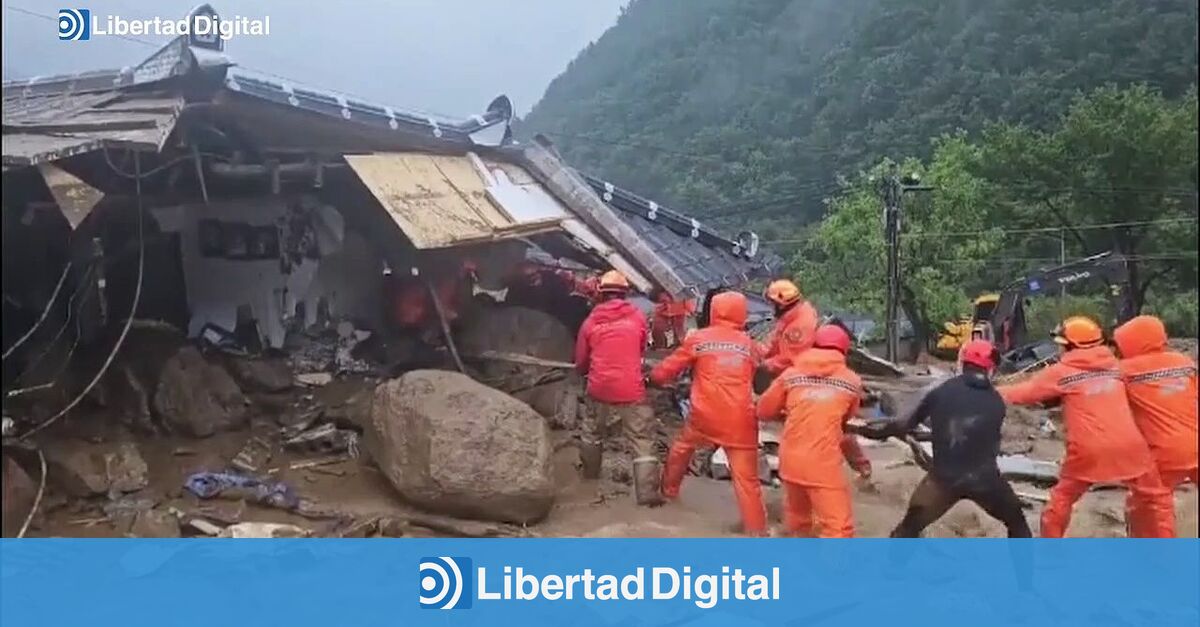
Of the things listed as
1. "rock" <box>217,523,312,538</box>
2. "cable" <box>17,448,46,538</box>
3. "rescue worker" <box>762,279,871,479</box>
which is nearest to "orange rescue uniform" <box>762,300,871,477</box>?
"rescue worker" <box>762,279,871,479</box>

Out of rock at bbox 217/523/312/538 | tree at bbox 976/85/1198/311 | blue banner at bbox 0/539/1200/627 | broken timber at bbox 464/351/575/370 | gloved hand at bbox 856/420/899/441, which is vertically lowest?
blue banner at bbox 0/539/1200/627

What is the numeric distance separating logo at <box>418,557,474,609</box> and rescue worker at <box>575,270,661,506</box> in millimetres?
938

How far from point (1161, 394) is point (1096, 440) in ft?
0.80

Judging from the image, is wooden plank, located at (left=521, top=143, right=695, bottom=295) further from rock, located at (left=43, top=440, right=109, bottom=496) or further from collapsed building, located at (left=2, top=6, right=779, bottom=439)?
rock, located at (left=43, top=440, right=109, bottom=496)

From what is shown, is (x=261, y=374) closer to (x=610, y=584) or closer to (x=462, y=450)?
(x=462, y=450)

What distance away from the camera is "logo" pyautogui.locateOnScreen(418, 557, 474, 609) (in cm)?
346

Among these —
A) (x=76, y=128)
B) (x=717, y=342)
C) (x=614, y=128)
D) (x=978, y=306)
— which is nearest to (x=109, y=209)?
(x=76, y=128)

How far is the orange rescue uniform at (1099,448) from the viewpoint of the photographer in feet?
11.7

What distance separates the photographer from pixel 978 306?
152 inches

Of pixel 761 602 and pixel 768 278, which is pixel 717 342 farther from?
pixel 761 602

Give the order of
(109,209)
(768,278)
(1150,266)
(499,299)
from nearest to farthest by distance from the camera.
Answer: (1150,266) < (109,209) < (768,278) < (499,299)

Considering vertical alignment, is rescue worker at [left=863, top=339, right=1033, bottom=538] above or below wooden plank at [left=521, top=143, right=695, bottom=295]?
below

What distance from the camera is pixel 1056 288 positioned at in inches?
143

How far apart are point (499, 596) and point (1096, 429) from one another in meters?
1.98
